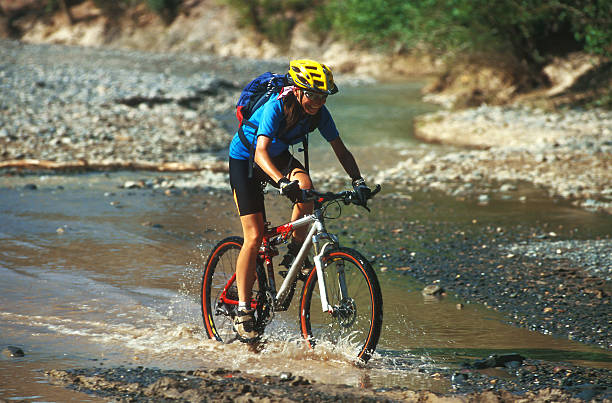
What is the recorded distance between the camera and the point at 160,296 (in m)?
7.12

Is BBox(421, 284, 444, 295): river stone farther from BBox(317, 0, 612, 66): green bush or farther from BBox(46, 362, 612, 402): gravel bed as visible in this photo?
BBox(317, 0, 612, 66): green bush

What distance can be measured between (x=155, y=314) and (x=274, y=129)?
2.41 m

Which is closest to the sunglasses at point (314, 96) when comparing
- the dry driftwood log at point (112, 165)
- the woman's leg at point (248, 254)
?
the woman's leg at point (248, 254)

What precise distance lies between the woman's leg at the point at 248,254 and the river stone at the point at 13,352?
167 centimetres

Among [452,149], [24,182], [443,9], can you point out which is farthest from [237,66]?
[24,182]

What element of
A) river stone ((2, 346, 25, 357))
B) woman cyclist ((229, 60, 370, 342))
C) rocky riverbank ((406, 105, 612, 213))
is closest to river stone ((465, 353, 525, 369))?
woman cyclist ((229, 60, 370, 342))

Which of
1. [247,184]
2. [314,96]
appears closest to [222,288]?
[247,184]

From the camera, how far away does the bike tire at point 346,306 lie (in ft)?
16.1

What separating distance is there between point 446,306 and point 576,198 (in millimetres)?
5406

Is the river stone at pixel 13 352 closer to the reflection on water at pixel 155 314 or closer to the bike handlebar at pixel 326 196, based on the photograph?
the reflection on water at pixel 155 314

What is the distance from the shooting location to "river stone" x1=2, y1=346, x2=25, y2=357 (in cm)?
537

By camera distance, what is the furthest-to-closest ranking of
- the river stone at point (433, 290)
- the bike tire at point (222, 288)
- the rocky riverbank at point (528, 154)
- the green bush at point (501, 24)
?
the green bush at point (501, 24), the rocky riverbank at point (528, 154), the river stone at point (433, 290), the bike tire at point (222, 288)

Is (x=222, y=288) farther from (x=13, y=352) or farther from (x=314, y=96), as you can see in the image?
(x=314, y=96)

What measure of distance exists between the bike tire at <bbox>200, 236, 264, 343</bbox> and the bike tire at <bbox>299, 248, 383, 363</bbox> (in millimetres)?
529
